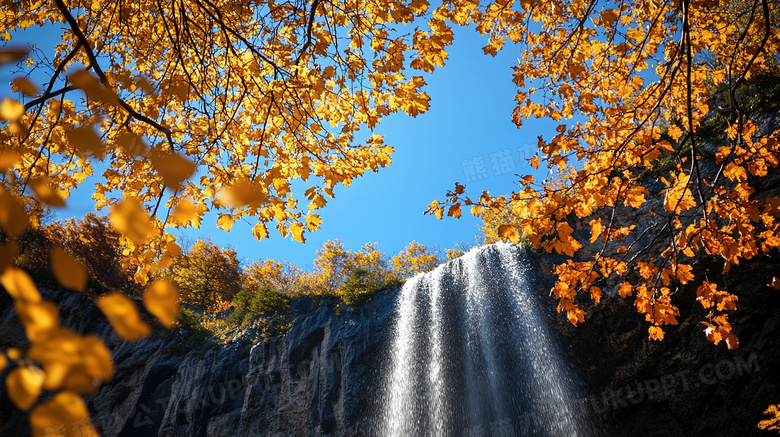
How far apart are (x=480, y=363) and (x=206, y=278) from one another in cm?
1631

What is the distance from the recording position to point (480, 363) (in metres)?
7.37

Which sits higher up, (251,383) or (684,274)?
(251,383)

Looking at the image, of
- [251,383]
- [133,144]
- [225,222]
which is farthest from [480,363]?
[133,144]

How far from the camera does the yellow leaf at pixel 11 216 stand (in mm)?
754

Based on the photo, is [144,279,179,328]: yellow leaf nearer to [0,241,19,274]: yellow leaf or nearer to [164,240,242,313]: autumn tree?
[0,241,19,274]: yellow leaf

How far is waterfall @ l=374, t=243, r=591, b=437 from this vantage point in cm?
629

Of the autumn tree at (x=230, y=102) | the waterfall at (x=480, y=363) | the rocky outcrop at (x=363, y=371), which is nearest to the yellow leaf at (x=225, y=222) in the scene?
the autumn tree at (x=230, y=102)

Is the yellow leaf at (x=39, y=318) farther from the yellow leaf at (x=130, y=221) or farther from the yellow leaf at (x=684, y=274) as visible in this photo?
the yellow leaf at (x=684, y=274)

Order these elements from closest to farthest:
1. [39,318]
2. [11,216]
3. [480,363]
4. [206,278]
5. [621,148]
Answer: [39,318], [11,216], [621,148], [480,363], [206,278]

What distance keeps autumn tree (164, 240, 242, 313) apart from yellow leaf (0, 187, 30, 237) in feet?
63.5

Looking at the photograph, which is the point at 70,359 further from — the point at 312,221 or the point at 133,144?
the point at 312,221

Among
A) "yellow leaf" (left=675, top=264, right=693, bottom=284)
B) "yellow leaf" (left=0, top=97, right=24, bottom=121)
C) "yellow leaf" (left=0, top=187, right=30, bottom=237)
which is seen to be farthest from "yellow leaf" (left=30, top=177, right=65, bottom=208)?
"yellow leaf" (left=675, top=264, right=693, bottom=284)

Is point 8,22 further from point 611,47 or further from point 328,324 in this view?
point 328,324

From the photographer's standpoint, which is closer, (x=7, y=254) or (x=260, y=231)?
(x=7, y=254)
